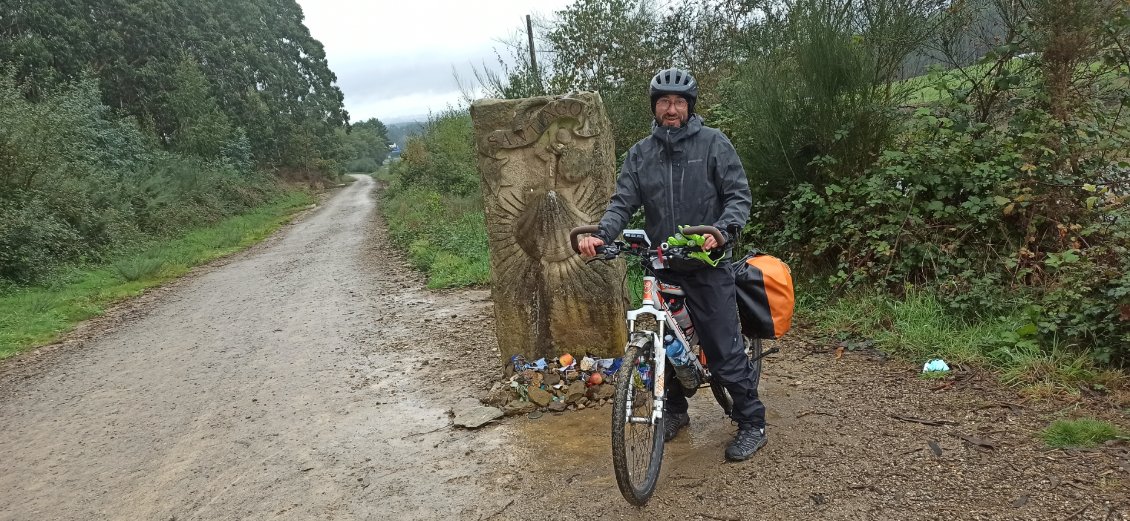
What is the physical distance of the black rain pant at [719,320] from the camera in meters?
3.12

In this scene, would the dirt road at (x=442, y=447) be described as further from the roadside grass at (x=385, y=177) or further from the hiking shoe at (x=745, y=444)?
the roadside grass at (x=385, y=177)

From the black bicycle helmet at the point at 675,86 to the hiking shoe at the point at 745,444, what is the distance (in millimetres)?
1653

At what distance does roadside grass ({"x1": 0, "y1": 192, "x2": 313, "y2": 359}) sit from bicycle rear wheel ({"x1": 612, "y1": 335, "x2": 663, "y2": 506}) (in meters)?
7.65

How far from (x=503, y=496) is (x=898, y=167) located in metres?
4.10

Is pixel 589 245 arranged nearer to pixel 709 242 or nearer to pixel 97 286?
pixel 709 242

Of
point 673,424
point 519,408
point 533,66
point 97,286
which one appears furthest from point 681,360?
point 97,286

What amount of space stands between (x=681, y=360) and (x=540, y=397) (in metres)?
1.48

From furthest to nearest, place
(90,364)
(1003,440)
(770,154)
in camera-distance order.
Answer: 1. (90,364)
2. (770,154)
3. (1003,440)

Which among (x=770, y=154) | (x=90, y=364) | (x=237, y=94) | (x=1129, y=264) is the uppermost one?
(x=237, y=94)

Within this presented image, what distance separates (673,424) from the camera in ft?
12.1

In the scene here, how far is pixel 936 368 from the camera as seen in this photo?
4.25 meters

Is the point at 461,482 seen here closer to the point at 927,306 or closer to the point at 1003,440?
the point at 1003,440

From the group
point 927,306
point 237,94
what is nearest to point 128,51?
point 237,94

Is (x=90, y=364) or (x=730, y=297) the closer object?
(x=730, y=297)
